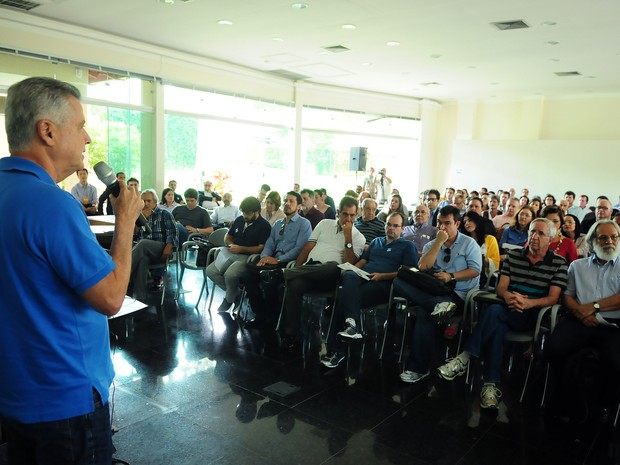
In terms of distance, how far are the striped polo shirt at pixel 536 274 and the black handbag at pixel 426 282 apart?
457mm

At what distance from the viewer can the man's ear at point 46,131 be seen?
3.68 feet

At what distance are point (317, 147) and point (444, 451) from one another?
11.5 m

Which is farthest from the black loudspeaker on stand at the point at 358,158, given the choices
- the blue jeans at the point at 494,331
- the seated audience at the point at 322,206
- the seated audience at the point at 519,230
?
the blue jeans at the point at 494,331

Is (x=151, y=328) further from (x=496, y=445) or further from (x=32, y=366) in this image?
(x=32, y=366)

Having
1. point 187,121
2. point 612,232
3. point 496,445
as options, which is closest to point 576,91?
point 187,121

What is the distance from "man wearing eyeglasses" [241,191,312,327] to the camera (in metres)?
4.86

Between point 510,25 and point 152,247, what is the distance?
5.84 metres

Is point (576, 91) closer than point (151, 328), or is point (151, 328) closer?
point (151, 328)

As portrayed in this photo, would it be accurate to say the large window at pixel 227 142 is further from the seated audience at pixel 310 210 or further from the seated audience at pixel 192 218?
the seated audience at pixel 310 210

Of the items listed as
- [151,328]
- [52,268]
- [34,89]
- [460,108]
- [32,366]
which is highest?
[460,108]

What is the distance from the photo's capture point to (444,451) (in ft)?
9.06

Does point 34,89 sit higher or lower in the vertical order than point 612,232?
higher

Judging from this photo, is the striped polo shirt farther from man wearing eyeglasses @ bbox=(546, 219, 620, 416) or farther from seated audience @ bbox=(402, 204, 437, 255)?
→ seated audience @ bbox=(402, 204, 437, 255)

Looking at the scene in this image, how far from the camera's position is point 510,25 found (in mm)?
7125
